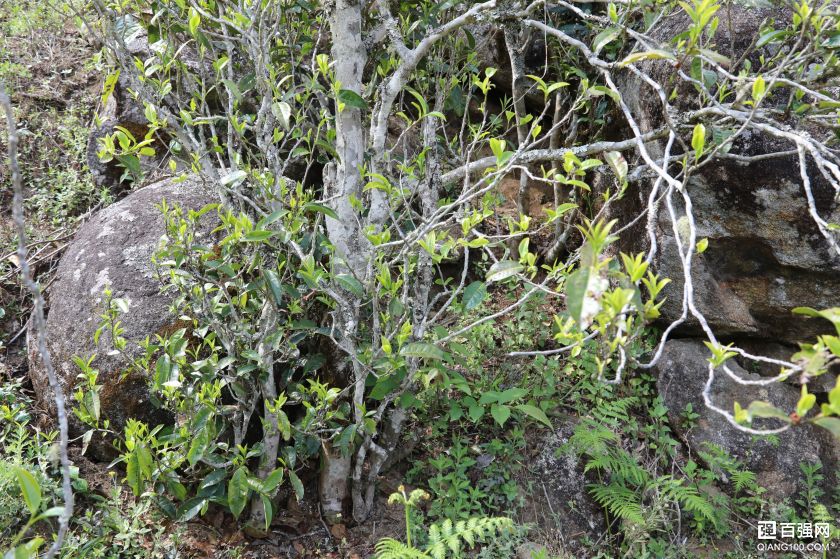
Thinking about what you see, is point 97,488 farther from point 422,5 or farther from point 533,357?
point 422,5

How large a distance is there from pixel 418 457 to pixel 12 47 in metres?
5.33

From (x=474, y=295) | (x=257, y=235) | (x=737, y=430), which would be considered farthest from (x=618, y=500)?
(x=257, y=235)

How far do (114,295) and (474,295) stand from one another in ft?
6.44

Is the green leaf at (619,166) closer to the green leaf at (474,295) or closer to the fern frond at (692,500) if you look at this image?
the green leaf at (474,295)

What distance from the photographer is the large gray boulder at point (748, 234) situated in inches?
127

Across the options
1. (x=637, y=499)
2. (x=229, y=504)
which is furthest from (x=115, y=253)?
(x=637, y=499)

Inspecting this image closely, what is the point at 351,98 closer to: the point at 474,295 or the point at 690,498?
the point at 474,295

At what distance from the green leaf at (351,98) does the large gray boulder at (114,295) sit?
78cm

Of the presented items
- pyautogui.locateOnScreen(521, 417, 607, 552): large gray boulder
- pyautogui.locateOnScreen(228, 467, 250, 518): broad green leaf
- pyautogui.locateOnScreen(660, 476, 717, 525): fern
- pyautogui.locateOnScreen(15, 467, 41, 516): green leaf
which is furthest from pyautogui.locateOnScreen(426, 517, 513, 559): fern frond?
pyautogui.locateOnScreen(15, 467, 41, 516): green leaf

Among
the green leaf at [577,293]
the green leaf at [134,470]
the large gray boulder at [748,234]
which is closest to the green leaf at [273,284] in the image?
the green leaf at [134,470]

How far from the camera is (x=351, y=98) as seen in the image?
8.25 ft

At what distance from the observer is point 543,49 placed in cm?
432

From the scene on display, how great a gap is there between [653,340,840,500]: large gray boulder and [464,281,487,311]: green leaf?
1633mm

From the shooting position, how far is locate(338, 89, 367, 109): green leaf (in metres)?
2.50
